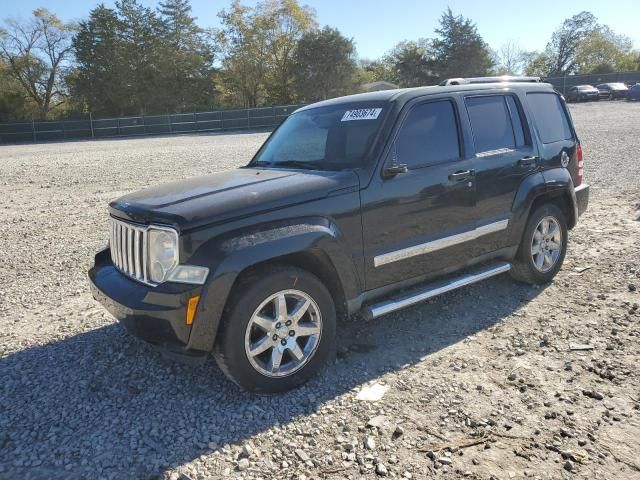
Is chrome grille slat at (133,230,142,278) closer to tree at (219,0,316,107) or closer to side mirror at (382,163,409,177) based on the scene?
side mirror at (382,163,409,177)

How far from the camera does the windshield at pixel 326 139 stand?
3967 millimetres

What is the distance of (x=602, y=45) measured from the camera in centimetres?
7675

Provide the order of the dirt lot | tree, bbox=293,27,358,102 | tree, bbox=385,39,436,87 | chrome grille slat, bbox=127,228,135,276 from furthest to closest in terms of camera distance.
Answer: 1. tree, bbox=385,39,436,87
2. tree, bbox=293,27,358,102
3. chrome grille slat, bbox=127,228,135,276
4. the dirt lot

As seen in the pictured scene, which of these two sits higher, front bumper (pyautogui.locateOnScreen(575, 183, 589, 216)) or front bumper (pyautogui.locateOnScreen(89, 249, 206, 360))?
front bumper (pyautogui.locateOnScreen(575, 183, 589, 216))

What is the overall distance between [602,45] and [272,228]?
89443 mm

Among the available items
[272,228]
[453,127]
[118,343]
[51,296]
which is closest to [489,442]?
[272,228]

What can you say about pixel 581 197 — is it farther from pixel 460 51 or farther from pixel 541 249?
pixel 460 51

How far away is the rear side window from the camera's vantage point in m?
5.11

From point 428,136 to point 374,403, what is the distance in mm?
2131

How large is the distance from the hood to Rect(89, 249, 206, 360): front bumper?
41cm

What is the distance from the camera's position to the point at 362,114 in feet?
13.7

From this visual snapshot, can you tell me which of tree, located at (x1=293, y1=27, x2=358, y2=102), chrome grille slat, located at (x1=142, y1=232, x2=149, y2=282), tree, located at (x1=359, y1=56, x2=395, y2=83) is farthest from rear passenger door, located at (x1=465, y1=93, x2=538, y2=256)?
tree, located at (x1=359, y1=56, x2=395, y2=83)

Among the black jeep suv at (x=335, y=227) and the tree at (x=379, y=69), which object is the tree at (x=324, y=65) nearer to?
the tree at (x=379, y=69)

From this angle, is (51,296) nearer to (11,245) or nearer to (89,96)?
(11,245)
